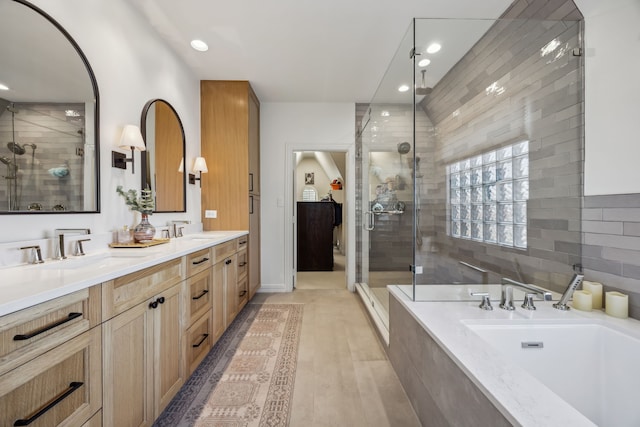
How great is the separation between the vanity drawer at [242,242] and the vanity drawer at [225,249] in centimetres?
A: 11

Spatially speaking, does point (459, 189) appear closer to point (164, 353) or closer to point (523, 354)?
point (523, 354)

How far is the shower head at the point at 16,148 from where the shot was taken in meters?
1.14

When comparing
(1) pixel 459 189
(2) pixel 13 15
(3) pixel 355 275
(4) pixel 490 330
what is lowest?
(3) pixel 355 275

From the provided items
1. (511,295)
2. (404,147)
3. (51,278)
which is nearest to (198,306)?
(51,278)

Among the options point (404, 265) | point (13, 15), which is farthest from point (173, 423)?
point (13, 15)

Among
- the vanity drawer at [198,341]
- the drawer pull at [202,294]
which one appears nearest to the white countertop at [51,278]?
the drawer pull at [202,294]

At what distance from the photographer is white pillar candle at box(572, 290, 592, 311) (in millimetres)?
1379

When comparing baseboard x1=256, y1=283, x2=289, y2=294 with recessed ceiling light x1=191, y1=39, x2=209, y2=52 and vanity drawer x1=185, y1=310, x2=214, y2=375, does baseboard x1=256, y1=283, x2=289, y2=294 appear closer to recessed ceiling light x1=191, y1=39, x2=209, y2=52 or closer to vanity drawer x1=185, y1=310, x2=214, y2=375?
vanity drawer x1=185, y1=310, x2=214, y2=375

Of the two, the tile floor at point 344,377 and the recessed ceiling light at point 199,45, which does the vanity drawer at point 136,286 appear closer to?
the tile floor at point 344,377

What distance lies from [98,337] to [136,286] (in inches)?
9.3

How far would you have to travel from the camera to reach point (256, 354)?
78.4 inches

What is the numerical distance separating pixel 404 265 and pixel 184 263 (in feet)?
5.13

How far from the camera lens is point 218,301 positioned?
2.05 m

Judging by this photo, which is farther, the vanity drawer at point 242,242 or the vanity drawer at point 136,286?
the vanity drawer at point 242,242
